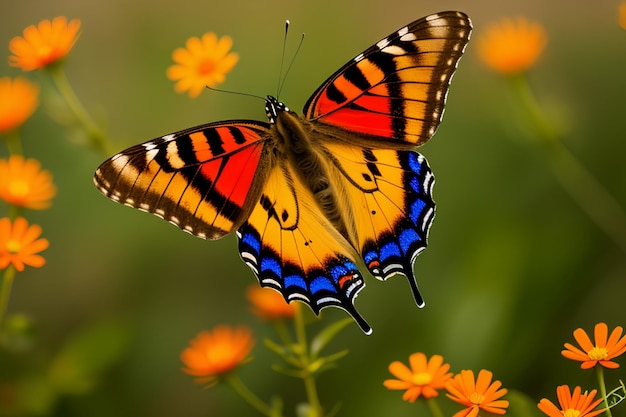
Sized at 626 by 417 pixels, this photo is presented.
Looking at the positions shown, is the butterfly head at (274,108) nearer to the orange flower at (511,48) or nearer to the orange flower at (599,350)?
the orange flower at (511,48)

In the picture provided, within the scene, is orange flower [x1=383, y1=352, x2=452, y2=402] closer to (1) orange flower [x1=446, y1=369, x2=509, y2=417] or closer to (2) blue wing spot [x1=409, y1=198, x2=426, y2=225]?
(1) orange flower [x1=446, y1=369, x2=509, y2=417]

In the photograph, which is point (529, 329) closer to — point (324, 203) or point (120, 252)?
point (324, 203)

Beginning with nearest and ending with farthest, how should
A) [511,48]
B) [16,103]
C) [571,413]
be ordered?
[571,413]
[16,103]
[511,48]

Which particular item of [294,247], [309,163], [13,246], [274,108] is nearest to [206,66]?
[274,108]

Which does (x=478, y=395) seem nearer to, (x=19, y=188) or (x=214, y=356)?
(x=214, y=356)

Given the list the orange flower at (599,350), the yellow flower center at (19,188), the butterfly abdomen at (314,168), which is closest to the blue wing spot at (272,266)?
the butterfly abdomen at (314,168)

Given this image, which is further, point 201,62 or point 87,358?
point 87,358

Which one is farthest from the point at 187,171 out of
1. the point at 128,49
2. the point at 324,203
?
the point at 128,49

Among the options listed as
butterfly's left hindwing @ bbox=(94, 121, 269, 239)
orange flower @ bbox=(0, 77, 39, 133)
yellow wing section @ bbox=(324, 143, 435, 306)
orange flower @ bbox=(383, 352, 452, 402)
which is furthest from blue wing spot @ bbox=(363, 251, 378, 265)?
orange flower @ bbox=(0, 77, 39, 133)
